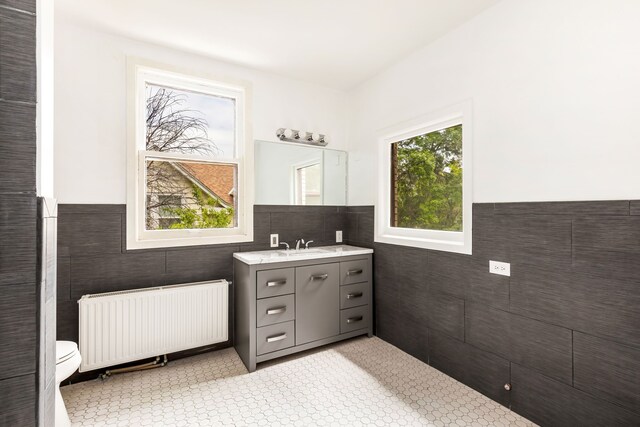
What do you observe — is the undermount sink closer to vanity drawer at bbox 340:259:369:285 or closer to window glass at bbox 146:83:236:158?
vanity drawer at bbox 340:259:369:285

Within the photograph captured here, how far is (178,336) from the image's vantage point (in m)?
2.49

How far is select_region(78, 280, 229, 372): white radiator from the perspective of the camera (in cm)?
220

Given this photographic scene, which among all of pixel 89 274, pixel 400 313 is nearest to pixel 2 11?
pixel 89 274

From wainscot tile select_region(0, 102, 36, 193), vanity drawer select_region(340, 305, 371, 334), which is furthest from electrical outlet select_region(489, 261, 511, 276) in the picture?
wainscot tile select_region(0, 102, 36, 193)

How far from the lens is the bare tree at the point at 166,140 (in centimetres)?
263

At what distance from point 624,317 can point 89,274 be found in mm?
3356

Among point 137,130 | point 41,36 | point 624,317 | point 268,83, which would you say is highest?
point 268,83

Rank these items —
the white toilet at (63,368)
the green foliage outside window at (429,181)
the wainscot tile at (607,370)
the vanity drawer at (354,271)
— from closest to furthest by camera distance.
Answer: the wainscot tile at (607,370) → the white toilet at (63,368) → the green foliage outside window at (429,181) → the vanity drawer at (354,271)

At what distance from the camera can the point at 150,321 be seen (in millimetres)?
2387

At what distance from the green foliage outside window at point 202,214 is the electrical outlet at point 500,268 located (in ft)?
7.32

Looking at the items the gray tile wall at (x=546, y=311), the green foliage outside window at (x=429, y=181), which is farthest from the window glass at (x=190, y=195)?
the gray tile wall at (x=546, y=311)

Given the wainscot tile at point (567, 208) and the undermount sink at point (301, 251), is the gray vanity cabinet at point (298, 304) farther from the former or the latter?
the wainscot tile at point (567, 208)

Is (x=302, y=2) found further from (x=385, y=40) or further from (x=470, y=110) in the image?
(x=470, y=110)

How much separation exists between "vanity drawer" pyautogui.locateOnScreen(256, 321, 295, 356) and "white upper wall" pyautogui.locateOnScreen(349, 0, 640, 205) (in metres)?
1.84
